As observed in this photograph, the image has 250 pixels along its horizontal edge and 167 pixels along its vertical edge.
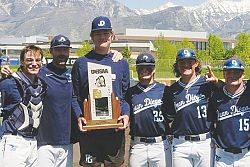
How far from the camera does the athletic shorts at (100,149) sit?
20.0 ft

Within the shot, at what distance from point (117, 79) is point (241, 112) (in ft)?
5.48

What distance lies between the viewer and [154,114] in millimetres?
6258

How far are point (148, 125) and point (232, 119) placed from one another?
3.72 ft

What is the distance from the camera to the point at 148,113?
246 inches

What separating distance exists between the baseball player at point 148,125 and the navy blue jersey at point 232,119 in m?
0.75

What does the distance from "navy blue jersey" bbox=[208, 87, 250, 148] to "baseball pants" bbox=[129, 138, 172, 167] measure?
28.7 inches

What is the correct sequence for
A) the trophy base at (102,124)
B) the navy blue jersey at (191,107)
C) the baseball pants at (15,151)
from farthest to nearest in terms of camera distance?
the navy blue jersey at (191,107)
the trophy base at (102,124)
the baseball pants at (15,151)

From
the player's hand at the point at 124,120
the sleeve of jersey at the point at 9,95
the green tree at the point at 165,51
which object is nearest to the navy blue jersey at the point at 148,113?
the player's hand at the point at 124,120

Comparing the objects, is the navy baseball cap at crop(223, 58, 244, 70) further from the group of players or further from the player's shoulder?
the player's shoulder

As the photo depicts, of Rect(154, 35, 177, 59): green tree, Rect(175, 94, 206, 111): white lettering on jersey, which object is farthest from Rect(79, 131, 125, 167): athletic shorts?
Rect(154, 35, 177, 59): green tree

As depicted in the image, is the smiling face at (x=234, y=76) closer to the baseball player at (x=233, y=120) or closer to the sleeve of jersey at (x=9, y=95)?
the baseball player at (x=233, y=120)

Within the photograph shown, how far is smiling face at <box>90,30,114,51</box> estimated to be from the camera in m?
6.02

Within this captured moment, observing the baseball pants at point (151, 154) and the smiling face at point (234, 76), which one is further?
the baseball pants at point (151, 154)

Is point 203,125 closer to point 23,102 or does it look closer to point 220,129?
point 220,129
